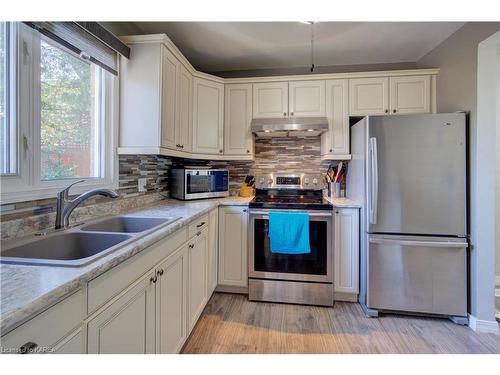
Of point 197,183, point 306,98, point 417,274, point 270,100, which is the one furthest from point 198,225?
point 417,274

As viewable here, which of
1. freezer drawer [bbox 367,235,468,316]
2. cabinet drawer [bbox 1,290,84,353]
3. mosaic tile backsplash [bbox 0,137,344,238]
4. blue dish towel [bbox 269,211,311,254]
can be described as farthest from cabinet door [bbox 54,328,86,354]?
freezer drawer [bbox 367,235,468,316]

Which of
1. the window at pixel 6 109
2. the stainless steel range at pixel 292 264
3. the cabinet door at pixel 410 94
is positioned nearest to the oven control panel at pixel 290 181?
the stainless steel range at pixel 292 264

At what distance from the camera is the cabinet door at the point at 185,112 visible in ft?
7.37

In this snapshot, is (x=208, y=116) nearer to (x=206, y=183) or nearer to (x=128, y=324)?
(x=206, y=183)

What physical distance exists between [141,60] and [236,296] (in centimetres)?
224

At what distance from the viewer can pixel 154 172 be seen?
95.1 inches

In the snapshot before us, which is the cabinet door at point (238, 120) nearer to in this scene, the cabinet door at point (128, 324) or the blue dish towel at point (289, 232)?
the blue dish towel at point (289, 232)

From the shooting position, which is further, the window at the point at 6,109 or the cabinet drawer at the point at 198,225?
the cabinet drawer at the point at 198,225

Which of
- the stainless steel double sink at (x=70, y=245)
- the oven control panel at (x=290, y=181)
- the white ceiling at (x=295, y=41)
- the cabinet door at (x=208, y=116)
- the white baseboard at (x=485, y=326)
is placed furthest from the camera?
the oven control panel at (x=290, y=181)

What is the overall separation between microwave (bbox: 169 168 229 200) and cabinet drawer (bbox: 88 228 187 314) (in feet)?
3.64

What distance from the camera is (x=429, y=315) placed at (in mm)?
2111

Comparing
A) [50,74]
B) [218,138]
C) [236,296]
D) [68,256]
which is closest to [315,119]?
[218,138]

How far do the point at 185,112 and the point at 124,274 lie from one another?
1.75 meters

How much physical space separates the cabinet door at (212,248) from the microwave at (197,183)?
30 centimetres
